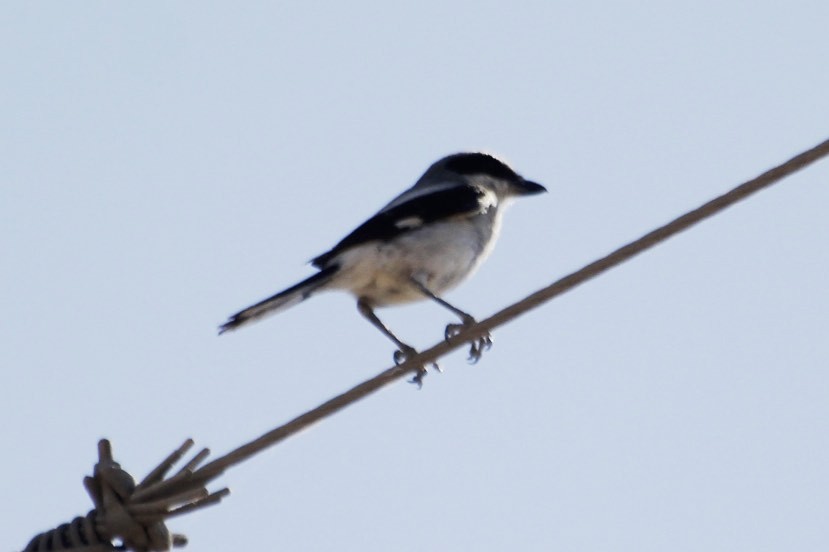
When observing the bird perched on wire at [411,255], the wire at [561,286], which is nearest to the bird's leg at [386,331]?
the bird perched on wire at [411,255]

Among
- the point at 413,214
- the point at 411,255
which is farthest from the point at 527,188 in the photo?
the point at 411,255

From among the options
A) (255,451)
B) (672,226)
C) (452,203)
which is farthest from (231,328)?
(672,226)

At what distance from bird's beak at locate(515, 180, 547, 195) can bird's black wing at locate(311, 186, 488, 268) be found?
722 millimetres

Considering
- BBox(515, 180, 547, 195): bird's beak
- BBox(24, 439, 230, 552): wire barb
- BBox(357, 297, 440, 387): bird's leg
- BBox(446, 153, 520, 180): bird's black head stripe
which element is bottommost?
BBox(24, 439, 230, 552): wire barb

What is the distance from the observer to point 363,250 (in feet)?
21.7

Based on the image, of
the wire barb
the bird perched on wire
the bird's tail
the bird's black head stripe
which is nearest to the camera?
the wire barb

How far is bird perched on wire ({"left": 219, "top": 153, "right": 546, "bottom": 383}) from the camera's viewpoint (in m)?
6.55

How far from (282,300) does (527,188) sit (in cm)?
246

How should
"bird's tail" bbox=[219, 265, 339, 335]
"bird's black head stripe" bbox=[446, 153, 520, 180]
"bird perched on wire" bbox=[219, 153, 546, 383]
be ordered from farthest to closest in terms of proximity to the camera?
"bird's black head stripe" bbox=[446, 153, 520, 180] < "bird perched on wire" bbox=[219, 153, 546, 383] < "bird's tail" bbox=[219, 265, 339, 335]

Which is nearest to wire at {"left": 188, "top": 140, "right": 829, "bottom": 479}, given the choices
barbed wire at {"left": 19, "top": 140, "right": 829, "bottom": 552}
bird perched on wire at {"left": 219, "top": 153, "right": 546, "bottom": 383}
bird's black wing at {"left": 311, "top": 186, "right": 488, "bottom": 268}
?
barbed wire at {"left": 19, "top": 140, "right": 829, "bottom": 552}

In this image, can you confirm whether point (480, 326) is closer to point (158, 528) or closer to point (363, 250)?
point (158, 528)

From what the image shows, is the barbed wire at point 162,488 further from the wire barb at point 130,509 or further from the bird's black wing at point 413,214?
the bird's black wing at point 413,214

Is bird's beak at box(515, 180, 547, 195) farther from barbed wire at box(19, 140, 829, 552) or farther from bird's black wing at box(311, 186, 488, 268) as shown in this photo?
barbed wire at box(19, 140, 829, 552)

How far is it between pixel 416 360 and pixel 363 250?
226cm
